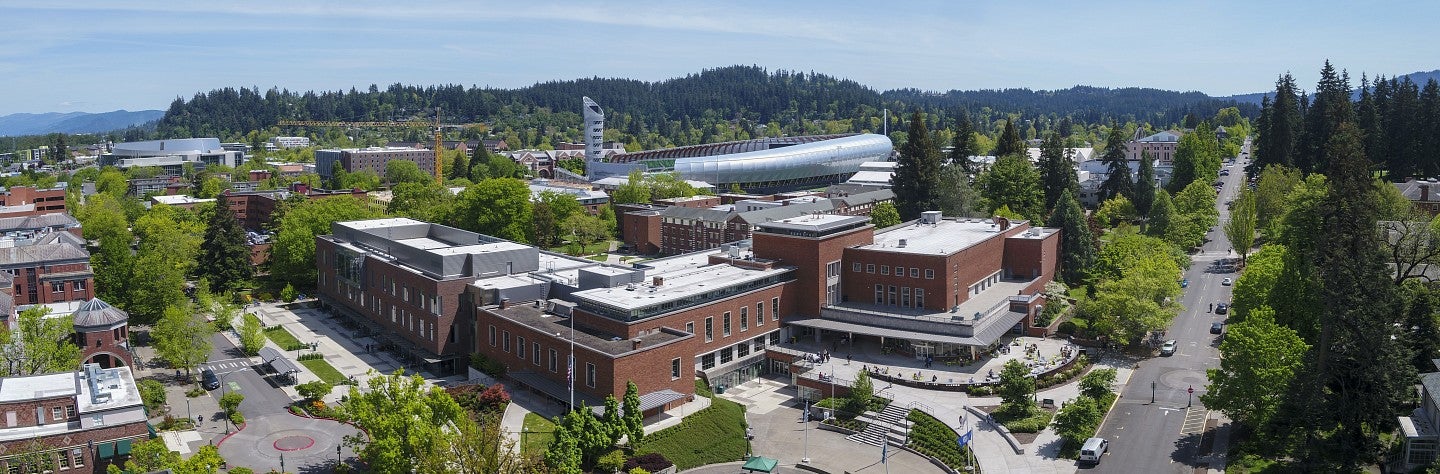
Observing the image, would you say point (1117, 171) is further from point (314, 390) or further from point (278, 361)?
point (314, 390)

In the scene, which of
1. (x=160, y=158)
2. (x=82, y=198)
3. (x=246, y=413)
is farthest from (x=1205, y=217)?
(x=160, y=158)

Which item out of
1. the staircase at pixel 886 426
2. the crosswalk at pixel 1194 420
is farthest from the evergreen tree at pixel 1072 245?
the staircase at pixel 886 426

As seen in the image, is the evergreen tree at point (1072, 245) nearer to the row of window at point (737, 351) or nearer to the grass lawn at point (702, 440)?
the row of window at point (737, 351)

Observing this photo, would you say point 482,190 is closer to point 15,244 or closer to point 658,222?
point 658,222

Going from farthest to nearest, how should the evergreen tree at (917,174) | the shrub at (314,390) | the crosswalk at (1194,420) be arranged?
1. the evergreen tree at (917,174)
2. the shrub at (314,390)
3. the crosswalk at (1194,420)

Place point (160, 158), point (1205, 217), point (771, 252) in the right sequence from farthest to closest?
1. point (160, 158)
2. point (1205, 217)
3. point (771, 252)

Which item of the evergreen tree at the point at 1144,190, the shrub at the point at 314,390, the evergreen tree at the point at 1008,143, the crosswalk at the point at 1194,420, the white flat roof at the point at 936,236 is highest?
the evergreen tree at the point at 1008,143

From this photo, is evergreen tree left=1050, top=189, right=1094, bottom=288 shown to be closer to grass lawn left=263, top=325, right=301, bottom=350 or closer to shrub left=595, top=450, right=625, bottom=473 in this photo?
shrub left=595, top=450, right=625, bottom=473

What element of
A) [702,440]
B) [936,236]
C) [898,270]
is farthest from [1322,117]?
[702,440]
